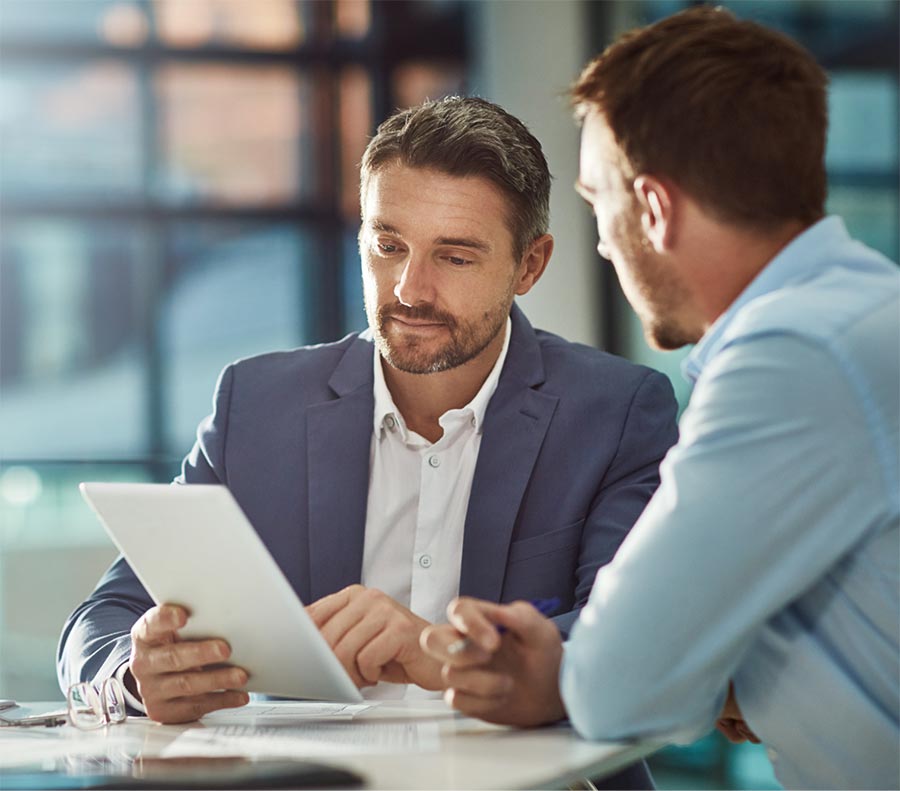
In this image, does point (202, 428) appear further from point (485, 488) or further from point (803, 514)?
point (803, 514)

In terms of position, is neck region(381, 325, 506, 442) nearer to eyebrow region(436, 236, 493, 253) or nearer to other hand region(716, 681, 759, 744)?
eyebrow region(436, 236, 493, 253)

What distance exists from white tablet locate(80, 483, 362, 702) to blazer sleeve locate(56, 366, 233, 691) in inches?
10.5

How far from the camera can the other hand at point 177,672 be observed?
54.6 inches

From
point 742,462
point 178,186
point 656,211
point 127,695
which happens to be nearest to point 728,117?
point 656,211

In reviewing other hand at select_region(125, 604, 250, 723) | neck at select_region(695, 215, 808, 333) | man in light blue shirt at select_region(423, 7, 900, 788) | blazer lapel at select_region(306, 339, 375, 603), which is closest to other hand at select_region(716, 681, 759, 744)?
man in light blue shirt at select_region(423, 7, 900, 788)

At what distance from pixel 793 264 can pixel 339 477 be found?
85 cm

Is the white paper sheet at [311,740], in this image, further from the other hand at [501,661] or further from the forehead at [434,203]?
the forehead at [434,203]

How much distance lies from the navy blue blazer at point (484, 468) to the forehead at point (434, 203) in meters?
0.20

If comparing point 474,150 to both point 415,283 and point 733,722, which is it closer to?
point 415,283

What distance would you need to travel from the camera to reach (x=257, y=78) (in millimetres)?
5840

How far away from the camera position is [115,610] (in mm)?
1771

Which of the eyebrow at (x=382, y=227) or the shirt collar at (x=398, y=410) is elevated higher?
the eyebrow at (x=382, y=227)

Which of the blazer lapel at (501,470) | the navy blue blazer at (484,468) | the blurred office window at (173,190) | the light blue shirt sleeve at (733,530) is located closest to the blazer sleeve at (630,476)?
the navy blue blazer at (484,468)

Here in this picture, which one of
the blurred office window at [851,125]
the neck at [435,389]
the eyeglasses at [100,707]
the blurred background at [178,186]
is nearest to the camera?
the eyeglasses at [100,707]
